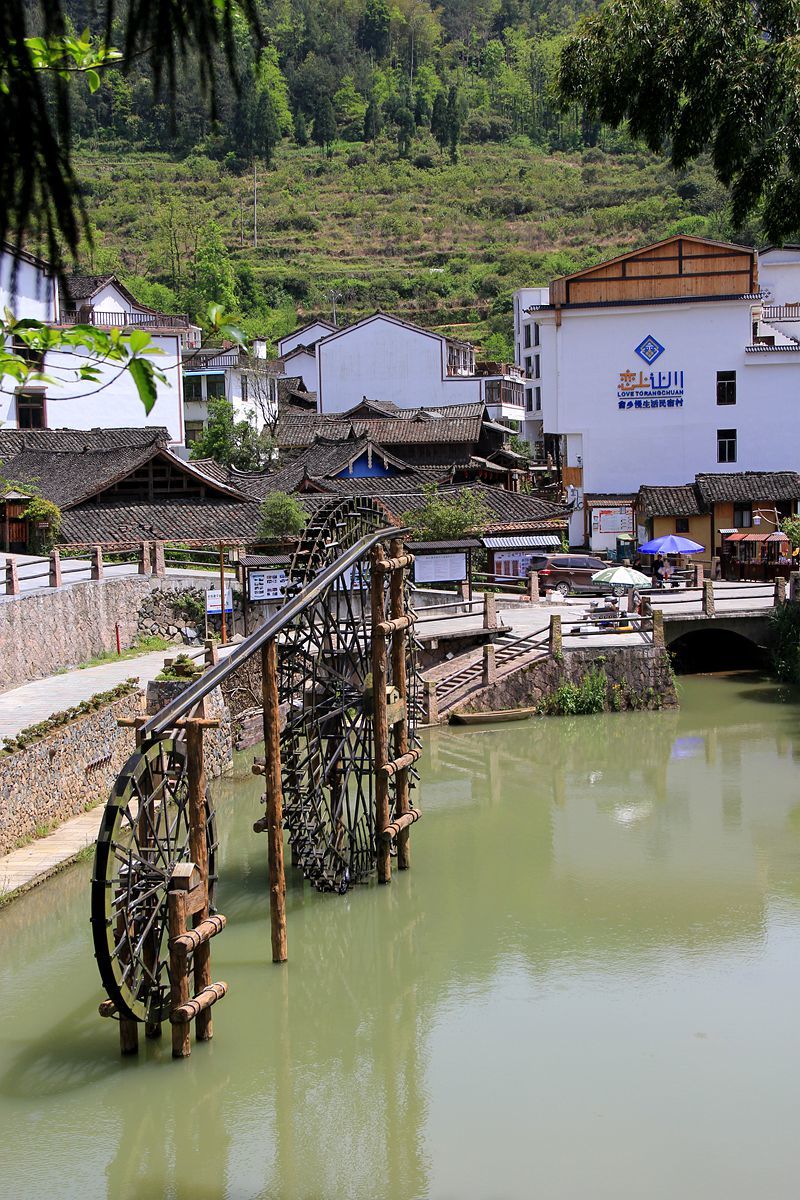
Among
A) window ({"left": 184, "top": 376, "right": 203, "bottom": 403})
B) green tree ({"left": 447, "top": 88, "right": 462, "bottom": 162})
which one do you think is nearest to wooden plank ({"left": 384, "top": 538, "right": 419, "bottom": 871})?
window ({"left": 184, "top": 376, "right": 203, "bottom": 403})

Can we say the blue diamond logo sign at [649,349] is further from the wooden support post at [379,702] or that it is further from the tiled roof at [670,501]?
the wooden support post at [379,702]

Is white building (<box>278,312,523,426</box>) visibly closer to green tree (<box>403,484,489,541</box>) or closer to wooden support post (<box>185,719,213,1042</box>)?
green tree (<box>403,484,489,541</box>)

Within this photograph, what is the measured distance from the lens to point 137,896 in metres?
13.1

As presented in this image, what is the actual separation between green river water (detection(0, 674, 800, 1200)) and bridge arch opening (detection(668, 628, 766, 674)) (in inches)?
522

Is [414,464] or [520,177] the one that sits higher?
[520,177]

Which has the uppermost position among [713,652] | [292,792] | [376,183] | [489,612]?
[376,183]

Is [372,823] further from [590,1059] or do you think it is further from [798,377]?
[798,377]

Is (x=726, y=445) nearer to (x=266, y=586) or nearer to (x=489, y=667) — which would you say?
(x=489, y=667)

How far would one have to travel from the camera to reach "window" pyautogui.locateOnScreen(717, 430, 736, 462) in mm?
48188

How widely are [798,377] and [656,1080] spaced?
39300 millimetres

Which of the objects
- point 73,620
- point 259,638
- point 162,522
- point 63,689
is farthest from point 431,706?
point 259,638

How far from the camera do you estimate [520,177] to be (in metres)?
115

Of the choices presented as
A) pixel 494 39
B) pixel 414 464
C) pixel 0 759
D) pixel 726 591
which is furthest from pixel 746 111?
pixel 494 39

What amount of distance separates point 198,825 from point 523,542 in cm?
2759
